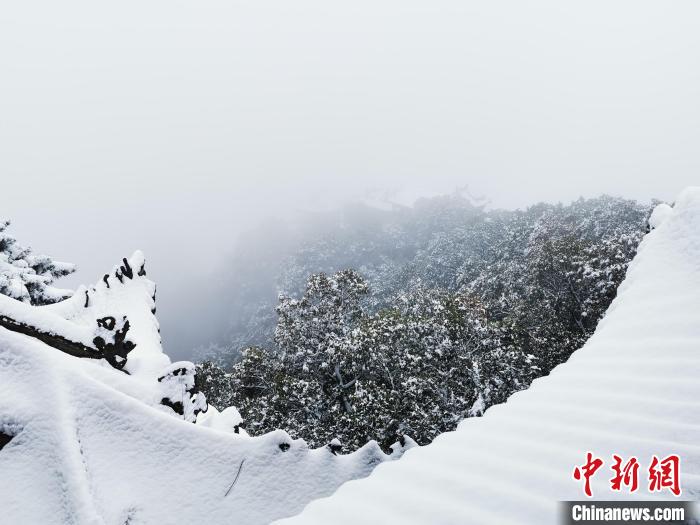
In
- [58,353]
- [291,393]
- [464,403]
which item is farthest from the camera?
[291,393]

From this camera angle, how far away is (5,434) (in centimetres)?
326

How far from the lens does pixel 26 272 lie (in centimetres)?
1241

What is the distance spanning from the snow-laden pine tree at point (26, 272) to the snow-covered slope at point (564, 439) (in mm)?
12137

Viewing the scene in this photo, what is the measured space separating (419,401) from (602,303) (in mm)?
11665

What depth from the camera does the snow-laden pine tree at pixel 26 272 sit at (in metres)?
11.5

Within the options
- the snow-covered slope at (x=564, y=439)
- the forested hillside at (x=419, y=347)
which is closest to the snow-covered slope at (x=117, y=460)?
the forested hillside at (x=419, y=347)

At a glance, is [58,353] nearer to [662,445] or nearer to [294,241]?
[662,445]

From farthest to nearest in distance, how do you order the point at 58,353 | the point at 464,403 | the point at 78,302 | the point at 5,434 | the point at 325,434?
the point at 325,434, the point at 464,403, the point at 78,302, the point at 58,353, the point at 5,434

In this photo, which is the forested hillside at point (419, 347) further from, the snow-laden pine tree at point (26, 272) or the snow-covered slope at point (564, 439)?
the snow-laden pine tree at point (26, 272)

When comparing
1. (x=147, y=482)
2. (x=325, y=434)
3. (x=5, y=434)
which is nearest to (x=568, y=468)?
(x=147, y=482)

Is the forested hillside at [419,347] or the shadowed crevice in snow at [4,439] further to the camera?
the forested hillside at [419,347]

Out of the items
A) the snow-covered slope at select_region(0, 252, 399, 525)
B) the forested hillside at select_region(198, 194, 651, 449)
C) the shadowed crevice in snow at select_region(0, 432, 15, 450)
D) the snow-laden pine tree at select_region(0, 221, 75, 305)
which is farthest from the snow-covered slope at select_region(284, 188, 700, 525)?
the snow-laden pine tree at select_region(0, 221, 75, 305)

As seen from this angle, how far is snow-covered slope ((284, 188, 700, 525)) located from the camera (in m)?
1.72

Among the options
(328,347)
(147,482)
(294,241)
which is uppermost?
(294,241)
